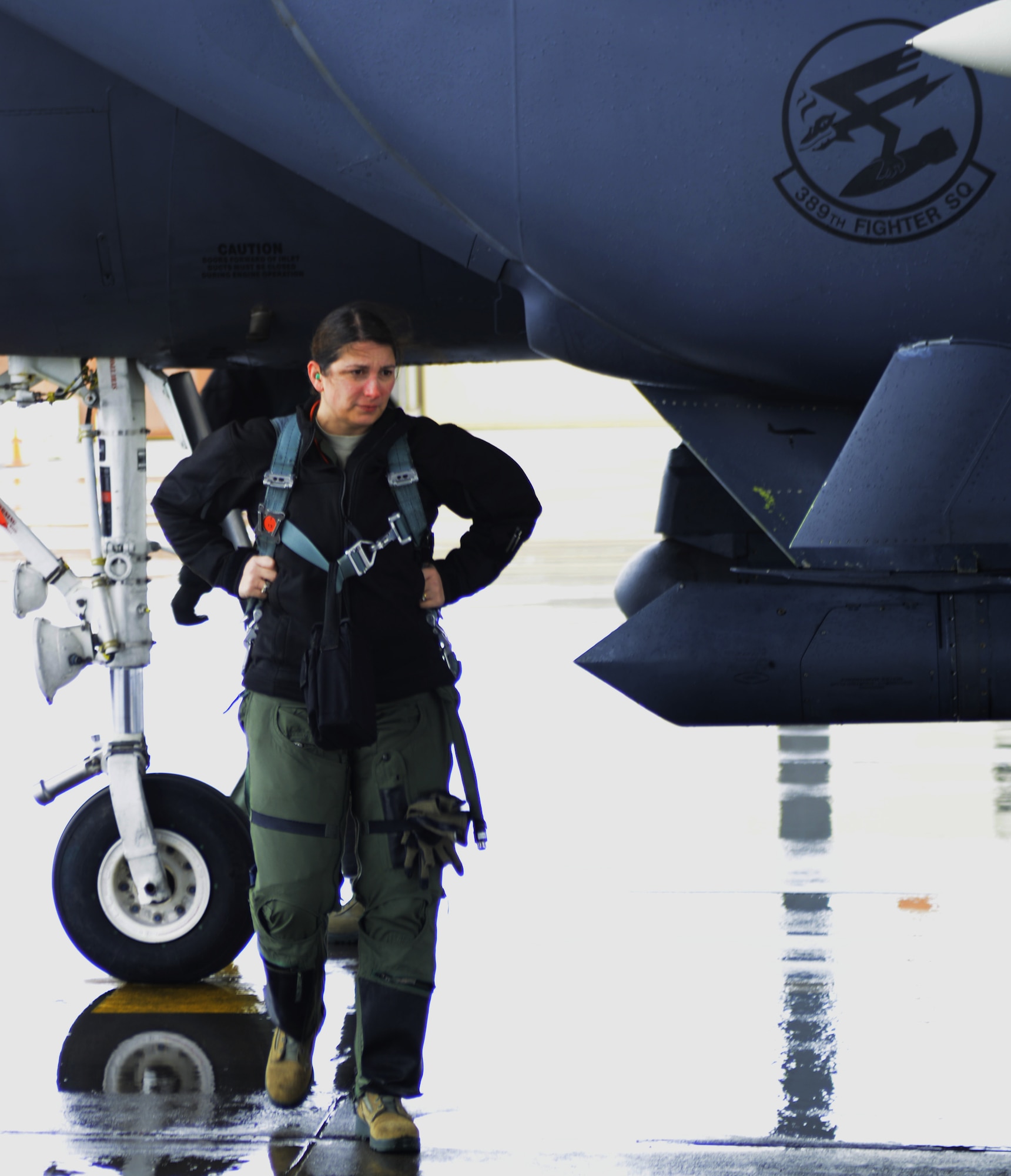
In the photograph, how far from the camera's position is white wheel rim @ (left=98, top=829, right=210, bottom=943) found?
4.36 metres

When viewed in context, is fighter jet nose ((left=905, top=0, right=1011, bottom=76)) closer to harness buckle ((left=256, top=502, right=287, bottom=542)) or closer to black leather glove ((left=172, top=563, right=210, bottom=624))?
harness buckle ((left=256, top=502, right=287, bottom=542))

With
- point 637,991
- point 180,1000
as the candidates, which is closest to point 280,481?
point 180,1000

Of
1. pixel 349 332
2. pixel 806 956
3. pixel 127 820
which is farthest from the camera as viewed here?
pixel 806 956

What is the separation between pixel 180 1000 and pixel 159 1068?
0.47 metres

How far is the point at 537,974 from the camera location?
14.9 ft

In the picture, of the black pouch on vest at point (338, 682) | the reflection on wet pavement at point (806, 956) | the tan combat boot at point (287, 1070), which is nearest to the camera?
the black pouch on vest at point (338, 682)

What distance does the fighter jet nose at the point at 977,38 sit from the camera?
2818 millimetres

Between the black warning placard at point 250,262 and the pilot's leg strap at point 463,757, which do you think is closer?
the pilot's leg strap at point 463,757

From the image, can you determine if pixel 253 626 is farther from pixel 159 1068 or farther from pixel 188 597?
pixel 159 1068

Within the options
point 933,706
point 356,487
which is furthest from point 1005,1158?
point 356,487

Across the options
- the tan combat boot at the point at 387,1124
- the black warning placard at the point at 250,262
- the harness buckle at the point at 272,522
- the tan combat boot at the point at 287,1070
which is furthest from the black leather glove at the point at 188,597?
the tan combat boot at the point at 387,1124

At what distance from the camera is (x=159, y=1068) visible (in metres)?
3.90

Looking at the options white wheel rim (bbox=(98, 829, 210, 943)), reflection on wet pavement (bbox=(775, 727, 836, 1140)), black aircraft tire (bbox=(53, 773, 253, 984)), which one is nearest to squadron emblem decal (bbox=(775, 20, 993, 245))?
reflection on wet pavement (bbox=(775, 727, 836, 1140))

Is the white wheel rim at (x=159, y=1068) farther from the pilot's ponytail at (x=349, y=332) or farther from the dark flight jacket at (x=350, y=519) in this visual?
the pilot's ponytail at (x=349, y=332)
